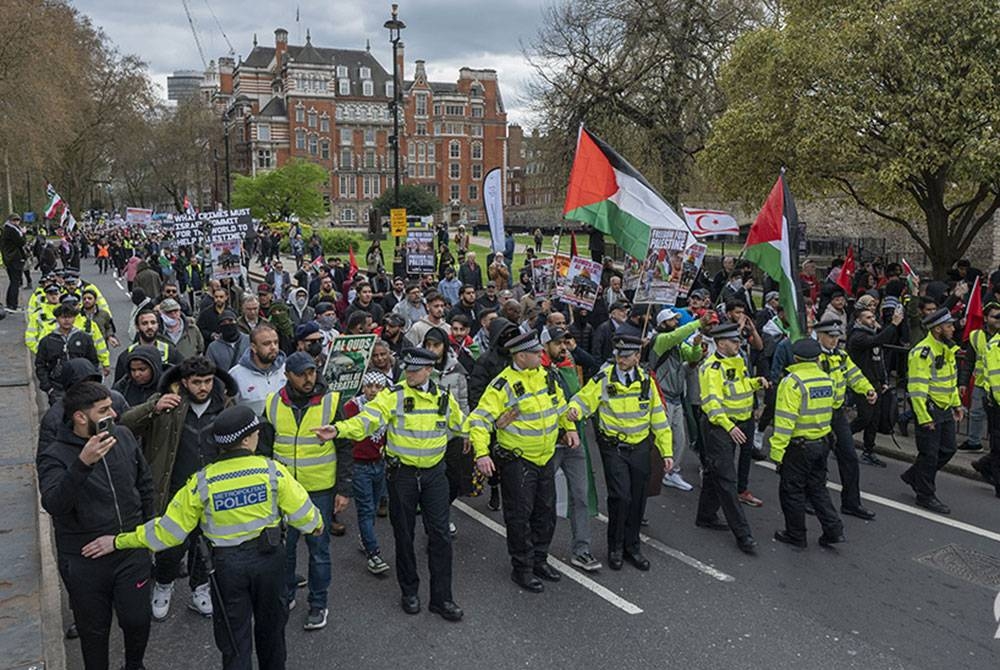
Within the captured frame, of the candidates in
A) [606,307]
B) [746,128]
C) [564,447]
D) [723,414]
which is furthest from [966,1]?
[564,447]

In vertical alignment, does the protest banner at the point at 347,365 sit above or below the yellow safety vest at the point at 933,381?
above

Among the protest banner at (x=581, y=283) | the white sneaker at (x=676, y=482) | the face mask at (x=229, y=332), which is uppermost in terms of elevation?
the protest banner at (x=581, y=283)

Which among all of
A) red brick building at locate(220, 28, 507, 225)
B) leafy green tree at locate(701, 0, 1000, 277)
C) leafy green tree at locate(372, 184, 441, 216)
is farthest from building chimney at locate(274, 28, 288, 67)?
leafy green tree at locate(701, 0, 1000, 277)

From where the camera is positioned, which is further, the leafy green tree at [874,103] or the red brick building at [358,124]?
the red brick building at [358,124]

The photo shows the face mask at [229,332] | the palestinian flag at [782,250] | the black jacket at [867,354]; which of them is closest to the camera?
the palestinian flag at [782,250]

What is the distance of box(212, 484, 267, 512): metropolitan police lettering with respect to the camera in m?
4.23

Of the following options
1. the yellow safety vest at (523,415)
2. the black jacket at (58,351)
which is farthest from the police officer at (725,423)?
the black jacket at (58,351)

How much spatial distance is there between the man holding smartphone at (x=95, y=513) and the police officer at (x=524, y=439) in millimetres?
2348

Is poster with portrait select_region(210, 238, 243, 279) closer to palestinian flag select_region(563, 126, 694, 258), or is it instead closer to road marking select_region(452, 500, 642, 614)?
palestinian flag select_region(563, 126, 694, 258)

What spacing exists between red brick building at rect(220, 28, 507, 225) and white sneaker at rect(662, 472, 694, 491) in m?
85.6

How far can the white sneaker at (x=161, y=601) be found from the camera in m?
5.76

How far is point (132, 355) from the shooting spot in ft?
20.1

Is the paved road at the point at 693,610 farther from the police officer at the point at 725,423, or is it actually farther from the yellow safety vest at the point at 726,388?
the yellow safety vest at the point at 726,388

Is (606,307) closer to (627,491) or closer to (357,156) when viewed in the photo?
(627,491)
